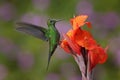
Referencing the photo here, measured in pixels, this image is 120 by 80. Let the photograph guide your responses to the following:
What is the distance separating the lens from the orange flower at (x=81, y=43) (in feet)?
5.92

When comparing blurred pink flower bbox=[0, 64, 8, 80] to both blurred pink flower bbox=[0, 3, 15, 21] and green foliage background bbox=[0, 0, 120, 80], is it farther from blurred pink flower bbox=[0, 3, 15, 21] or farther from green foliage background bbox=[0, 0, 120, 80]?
blurred pink flower bbox=[0, 3, 15, 21]

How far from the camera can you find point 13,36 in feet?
16.0

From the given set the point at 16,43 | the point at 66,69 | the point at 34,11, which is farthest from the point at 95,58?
the point at 34,11

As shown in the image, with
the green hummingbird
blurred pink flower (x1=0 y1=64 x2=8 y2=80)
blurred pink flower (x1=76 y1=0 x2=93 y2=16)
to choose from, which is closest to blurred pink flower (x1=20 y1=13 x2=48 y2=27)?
blurred pink flower (x1=76 y1=0 x2=93 y2=16)

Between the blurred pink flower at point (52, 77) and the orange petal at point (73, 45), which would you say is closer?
the orange petal at point (73, 45)

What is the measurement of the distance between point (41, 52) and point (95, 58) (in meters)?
2.66

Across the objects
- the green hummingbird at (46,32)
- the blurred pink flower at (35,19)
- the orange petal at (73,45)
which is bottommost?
the blurred pink flower at (35,19)

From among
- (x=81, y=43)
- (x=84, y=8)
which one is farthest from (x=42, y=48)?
(x=81, y=43)

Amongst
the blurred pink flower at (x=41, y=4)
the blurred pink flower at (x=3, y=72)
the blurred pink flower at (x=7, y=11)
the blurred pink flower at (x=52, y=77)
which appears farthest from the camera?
the blurred pink flower at (x=7, y=11)

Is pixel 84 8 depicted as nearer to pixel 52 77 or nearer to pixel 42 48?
pixel 42 48

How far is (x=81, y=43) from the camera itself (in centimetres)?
182

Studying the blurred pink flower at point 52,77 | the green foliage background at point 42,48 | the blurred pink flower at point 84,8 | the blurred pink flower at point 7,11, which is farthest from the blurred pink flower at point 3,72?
the blurred pink flower at point 84,8

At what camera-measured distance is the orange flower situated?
1.80 meters

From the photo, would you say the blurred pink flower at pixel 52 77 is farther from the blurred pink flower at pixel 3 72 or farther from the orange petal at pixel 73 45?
the orange petal at pixel 73 45
